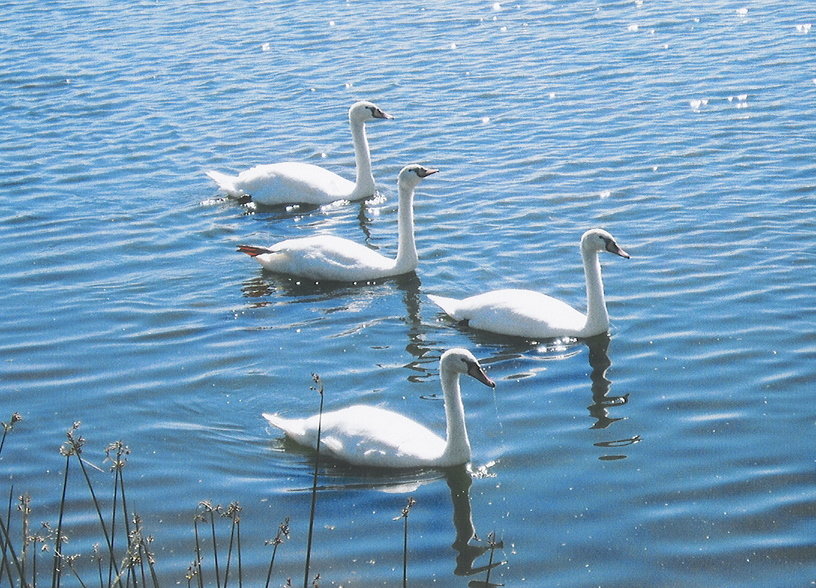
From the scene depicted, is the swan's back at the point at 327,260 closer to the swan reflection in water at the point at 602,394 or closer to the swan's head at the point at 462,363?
the swan reflection in water at the point at 602,394

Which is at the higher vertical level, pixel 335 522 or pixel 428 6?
pixel 428 6

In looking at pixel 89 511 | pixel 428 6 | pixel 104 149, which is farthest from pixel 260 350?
pixel 428 6

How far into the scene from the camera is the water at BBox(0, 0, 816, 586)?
793 centimetres

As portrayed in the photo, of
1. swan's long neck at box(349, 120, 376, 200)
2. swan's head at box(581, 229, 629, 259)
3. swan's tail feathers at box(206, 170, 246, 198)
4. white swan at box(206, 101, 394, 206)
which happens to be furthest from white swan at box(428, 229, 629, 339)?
swan's tail feathers at box(206, 170, 246, 198)

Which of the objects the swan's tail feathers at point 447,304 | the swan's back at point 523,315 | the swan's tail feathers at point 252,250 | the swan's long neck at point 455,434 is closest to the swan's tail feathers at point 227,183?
the swan's tail feathers at point 252,250

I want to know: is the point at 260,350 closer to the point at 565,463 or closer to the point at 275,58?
the point at 565,463

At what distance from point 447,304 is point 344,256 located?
1.46 meters

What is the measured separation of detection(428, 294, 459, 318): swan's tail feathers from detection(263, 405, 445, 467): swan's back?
2.33 m

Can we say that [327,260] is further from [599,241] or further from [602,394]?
[602,394]

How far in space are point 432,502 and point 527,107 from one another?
34.4ft

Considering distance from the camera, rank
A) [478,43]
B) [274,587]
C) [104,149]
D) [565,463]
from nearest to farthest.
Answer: [274,587] → [565,463] → [104,149] → [478,43]

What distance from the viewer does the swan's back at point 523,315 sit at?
10539mm

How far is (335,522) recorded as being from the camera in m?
7.92

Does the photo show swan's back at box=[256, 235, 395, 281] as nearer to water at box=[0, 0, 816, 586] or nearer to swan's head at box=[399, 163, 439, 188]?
water at box=[0, 0, 816, 586]
